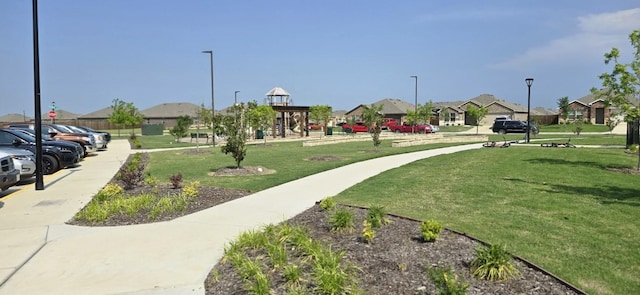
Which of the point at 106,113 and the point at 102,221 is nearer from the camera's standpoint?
the point at 102,221

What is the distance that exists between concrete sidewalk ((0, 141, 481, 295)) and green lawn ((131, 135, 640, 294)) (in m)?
1.96

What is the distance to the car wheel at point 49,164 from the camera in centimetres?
1534

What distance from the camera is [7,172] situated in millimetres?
10258

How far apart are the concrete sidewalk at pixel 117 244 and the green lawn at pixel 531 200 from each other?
1.96 m

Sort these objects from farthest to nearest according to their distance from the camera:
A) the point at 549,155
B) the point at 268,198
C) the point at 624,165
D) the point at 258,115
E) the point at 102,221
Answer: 1. the point at 258,115
2. the point at 549,155
3. the point at 624,165
4. the point at 268,198
5. the point at 102,221

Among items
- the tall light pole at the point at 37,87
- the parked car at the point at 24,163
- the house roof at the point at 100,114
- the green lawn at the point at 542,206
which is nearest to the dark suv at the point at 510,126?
the green lawn at the point at 542,206

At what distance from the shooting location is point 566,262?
17.4ft

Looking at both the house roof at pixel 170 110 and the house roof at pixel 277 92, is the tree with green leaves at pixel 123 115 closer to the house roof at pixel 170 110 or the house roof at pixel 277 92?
the house roof at pixel 277 92

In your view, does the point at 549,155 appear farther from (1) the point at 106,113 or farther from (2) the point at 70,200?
(1) the point at 106,113

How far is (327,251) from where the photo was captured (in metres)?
5.42

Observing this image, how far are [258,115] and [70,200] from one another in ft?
74.4

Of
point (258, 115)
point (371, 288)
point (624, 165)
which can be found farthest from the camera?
point (258, 115)

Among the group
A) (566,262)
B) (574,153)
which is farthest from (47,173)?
(574,153)

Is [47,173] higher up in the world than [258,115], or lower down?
lower down
